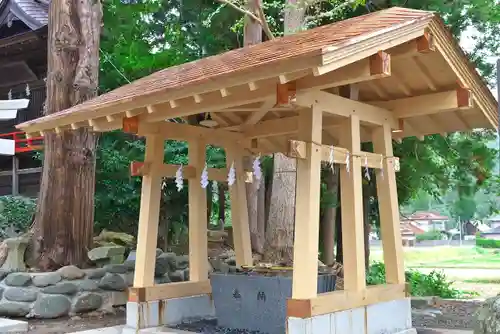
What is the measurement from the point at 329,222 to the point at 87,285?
17.6 ft

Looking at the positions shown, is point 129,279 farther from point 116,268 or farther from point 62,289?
point 62,289

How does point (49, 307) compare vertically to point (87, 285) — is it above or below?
below

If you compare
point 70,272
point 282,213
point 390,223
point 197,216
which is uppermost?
point 282,213

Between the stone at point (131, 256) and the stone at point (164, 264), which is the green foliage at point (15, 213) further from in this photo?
the stone at point (164, 264)

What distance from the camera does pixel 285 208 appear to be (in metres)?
8.02

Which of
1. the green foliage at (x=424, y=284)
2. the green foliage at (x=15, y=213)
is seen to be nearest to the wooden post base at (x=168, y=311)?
the green foliage at (x=15, y=213)

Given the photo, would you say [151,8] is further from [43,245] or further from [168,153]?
[43,245]

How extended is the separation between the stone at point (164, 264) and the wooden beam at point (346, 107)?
13.4ft

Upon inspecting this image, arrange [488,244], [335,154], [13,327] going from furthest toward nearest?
[488,244] → [13,327] → [335,154]

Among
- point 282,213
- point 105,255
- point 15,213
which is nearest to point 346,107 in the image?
point 282,213

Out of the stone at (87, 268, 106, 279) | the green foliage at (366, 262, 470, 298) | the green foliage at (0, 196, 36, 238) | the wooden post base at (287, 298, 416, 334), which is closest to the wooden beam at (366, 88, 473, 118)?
the wooden post base at (287, 298, 416, 334)

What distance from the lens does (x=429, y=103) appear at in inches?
217

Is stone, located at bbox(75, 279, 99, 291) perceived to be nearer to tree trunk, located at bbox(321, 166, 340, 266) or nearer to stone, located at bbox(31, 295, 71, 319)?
stone, located at bbox(31, 295, 71, 319)

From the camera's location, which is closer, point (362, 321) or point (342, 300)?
point (342, 300)
